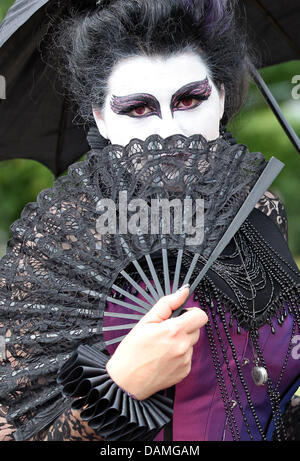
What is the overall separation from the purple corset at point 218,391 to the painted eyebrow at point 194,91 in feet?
1.69

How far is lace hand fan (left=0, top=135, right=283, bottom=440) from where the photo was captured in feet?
4.81

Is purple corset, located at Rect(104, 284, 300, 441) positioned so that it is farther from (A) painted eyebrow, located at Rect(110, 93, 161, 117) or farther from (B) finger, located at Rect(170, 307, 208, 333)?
(A) painted eyebrow, located at Rect(110, 93, 161, 117)

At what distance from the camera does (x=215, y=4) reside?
176cm

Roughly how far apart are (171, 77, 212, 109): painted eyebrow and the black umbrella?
0.36 meters

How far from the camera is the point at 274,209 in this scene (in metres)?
1.93

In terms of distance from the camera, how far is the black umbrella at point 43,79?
1780 mm

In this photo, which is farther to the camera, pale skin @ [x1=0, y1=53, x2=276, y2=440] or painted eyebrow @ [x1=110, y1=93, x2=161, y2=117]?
painted eyebrow @ [x1=110, y1=93, x2=161, y2=117]

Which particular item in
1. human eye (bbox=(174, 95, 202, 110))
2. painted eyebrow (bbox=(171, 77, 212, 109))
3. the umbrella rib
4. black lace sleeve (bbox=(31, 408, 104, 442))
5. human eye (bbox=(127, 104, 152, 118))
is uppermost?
the umbrella rib

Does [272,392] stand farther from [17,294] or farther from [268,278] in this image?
[17,294]

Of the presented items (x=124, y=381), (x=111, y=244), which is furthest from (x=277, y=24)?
(x=124, y=381)

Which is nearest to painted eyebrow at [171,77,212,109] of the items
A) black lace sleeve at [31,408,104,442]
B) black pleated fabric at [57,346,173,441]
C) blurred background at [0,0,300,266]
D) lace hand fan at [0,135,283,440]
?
lace hand fan at [0,135,283,440]

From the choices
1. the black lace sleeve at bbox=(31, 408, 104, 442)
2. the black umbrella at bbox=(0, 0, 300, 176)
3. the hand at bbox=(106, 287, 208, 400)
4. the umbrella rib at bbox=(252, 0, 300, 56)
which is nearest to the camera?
the hand at bbox=(106, 287, 208, 400)

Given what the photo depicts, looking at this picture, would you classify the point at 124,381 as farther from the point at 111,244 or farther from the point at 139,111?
the point at 139,111

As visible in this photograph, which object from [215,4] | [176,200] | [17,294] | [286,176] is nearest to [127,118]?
[176,200]
